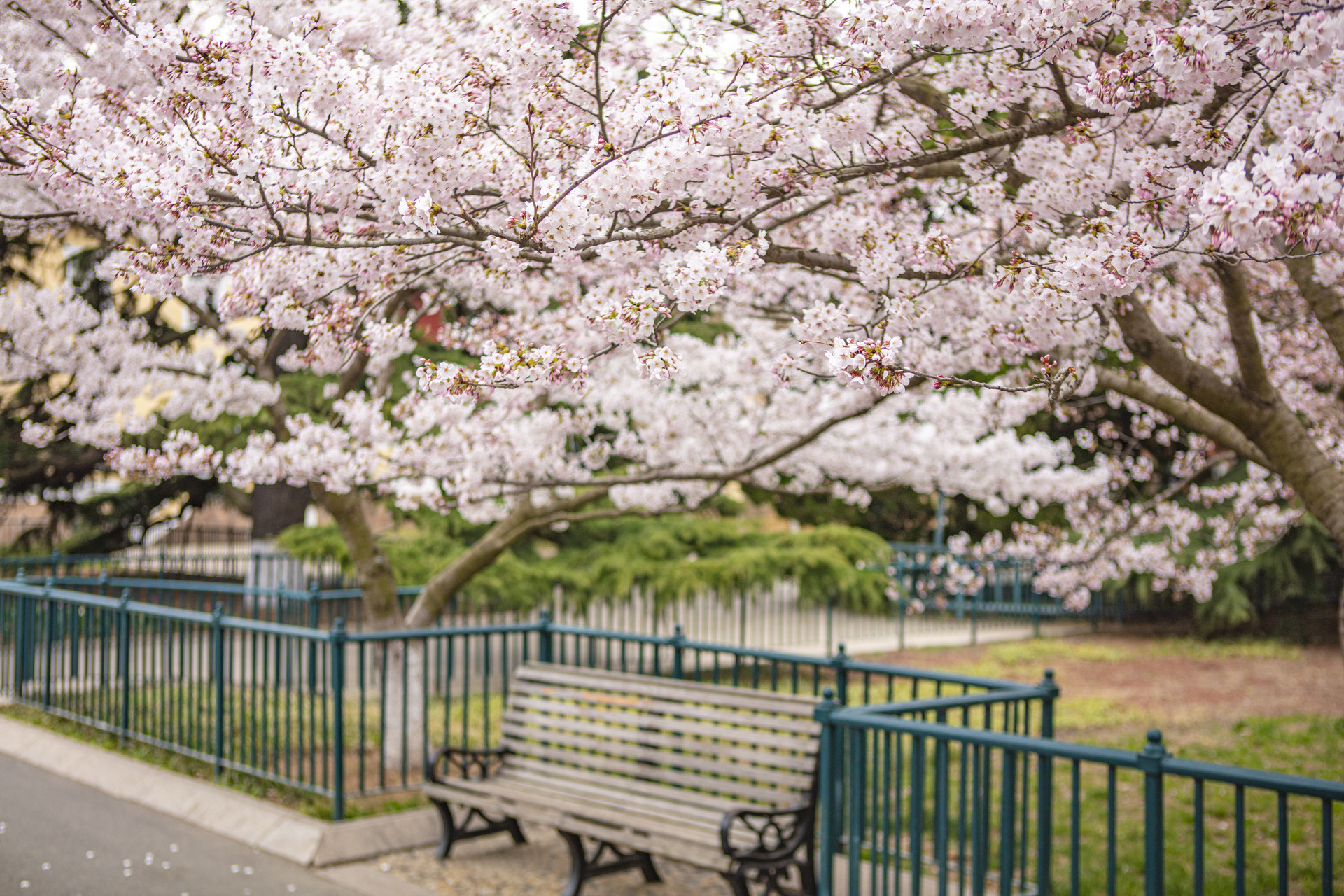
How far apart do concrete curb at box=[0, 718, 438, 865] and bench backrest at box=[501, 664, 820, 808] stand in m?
0.83

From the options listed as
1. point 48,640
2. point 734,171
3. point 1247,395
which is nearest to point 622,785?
point 734,171

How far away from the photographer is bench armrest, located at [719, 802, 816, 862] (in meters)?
5.06

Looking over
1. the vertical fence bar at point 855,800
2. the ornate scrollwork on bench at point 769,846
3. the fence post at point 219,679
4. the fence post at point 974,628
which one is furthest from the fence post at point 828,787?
the fence post at point 974,628

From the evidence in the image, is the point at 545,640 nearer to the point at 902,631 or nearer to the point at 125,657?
the point at 125,657

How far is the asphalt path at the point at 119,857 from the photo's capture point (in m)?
5.88

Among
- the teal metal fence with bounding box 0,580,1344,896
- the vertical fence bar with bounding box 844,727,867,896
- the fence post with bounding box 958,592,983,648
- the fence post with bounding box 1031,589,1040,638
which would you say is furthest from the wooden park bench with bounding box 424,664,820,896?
the fence post with bounding box 1031,589,1040,638

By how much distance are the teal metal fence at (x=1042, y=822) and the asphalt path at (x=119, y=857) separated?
2774 millimetres

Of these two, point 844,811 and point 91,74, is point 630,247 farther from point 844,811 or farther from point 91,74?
point 91,74

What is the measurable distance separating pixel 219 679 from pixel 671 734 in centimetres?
322

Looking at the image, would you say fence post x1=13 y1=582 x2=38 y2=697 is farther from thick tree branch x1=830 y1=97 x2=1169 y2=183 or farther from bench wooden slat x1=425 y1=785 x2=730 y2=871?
thick tree branch x1=830 y1=97 x2=1169 y2=183

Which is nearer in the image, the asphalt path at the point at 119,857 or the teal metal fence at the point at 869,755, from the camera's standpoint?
the teal metal fence at the point at 869,755

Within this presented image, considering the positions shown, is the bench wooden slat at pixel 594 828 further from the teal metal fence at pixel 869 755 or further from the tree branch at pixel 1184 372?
the tree branch at pixel 1184 372

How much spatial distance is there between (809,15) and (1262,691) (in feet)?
38.1

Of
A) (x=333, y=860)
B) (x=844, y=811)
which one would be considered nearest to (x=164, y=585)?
(x=333, y=860)
